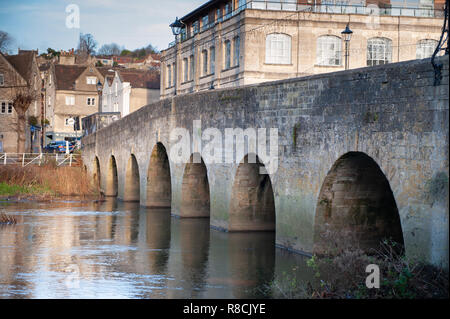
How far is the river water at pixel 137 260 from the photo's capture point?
13.5 m

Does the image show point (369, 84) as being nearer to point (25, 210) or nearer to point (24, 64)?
point (25, 210)

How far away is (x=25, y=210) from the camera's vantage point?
89.7 feet

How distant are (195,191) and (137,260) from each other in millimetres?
7452

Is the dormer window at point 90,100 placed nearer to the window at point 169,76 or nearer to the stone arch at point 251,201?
the window at point 169,76

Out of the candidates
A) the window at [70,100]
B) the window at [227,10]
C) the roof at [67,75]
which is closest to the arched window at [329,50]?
the window at [227,10]

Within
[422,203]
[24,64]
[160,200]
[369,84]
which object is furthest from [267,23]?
[24,64]

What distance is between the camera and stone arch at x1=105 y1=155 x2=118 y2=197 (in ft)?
116

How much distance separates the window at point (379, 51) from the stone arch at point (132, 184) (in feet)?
41.8

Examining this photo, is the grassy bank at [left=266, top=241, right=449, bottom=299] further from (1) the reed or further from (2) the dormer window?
(2) the dormer window

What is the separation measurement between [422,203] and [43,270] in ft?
26.9

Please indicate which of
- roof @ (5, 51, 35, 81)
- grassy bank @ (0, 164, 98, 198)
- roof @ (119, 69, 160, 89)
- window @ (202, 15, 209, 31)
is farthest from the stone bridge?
roof @ (5, 51, 35, 81)

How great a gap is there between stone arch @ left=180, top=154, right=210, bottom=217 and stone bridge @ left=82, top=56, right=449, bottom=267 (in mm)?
37

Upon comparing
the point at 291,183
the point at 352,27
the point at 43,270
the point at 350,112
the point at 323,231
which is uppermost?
the point at 352,27

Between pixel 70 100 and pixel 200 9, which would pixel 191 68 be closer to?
pixel 200 9
